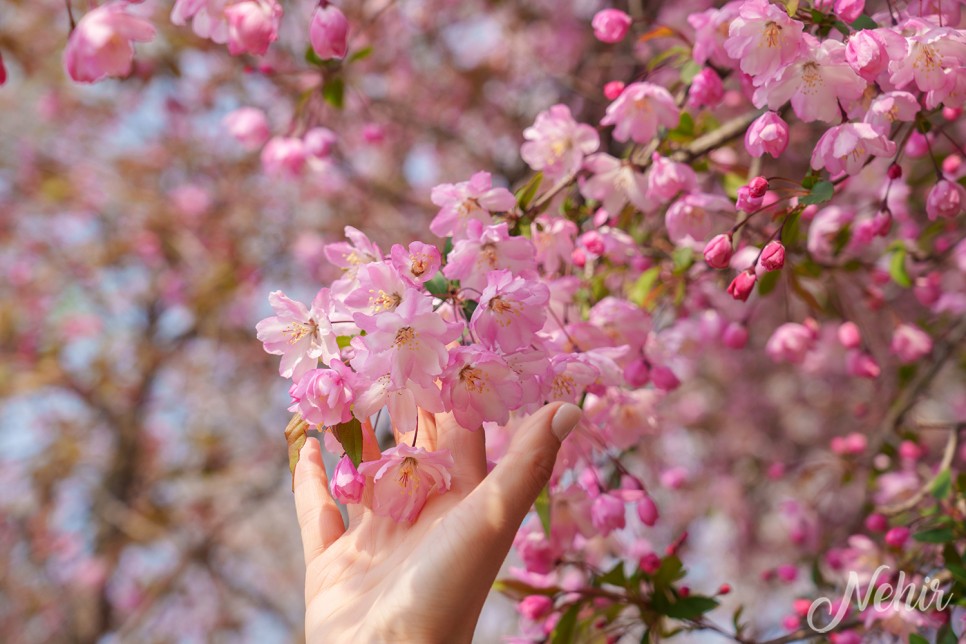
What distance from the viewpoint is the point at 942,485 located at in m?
1.72

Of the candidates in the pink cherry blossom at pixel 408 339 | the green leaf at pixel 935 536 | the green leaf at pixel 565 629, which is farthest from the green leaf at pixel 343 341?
the green leaf at pixel 935 536

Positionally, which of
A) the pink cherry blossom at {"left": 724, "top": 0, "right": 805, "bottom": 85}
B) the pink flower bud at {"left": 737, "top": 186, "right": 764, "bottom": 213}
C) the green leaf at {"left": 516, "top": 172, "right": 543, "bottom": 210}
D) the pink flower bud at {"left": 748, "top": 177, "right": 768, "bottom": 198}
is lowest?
the green leaf at {"left": 516, "top": 172, "right": 543, "bottom": 210}

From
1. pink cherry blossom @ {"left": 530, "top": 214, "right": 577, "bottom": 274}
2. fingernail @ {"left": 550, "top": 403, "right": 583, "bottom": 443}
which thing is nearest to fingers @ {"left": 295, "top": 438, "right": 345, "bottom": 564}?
fingernail @ {"left": 550, "top": 403, "right": 583, "bottom": 443}

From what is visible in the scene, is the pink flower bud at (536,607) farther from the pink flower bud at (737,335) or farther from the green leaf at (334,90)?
the green leaf at (334,90)

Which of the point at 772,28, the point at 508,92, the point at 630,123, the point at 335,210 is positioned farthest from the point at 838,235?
the point at 335,210

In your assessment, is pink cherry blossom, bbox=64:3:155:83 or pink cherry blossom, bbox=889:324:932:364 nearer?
pink cherry blossom, bbox=64:3:155:83

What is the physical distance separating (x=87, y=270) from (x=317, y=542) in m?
4.35

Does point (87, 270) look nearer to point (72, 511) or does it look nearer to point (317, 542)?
point (72, 511)

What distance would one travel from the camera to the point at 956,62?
113cm

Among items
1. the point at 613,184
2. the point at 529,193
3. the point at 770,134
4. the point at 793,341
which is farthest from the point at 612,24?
the point at 793,341

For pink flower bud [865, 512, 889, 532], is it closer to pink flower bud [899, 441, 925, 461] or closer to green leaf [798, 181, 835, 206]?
pink flower bud [899, 441, 925, 461]

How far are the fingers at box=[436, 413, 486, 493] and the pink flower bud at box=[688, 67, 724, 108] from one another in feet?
2.56

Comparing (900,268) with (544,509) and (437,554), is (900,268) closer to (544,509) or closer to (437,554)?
(544,509)

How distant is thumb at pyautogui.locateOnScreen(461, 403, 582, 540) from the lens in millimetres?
970
